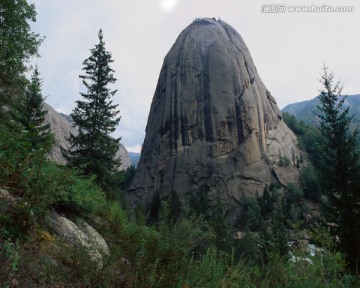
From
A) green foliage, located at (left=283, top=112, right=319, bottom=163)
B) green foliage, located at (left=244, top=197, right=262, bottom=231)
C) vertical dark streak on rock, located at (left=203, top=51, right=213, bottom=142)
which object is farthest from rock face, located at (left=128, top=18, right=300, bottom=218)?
green foliage, located at (left=283, top=112, right=319, bottom=163)

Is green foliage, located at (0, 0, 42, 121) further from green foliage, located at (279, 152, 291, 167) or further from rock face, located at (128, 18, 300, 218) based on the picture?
green foliage, located at (279, 152, 291, 167)

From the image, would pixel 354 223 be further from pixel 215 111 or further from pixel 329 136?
pixel 215 111

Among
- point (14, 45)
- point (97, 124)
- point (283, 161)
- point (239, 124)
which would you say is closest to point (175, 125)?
point (239, 124)

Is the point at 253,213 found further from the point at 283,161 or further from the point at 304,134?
the point at 304,134

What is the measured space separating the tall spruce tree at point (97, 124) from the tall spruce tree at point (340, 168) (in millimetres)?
12828

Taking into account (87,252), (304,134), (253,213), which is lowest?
(253,213)

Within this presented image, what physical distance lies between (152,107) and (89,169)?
193ft

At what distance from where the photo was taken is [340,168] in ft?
56.7

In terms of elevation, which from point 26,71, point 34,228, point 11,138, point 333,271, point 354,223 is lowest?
point 354,223

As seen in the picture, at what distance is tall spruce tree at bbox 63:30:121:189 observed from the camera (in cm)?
1848

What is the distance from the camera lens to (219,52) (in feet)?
225

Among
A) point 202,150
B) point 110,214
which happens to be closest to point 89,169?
point 110,214

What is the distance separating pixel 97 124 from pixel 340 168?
1481cm

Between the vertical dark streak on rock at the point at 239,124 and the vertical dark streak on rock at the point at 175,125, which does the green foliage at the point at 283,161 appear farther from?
the vertical dark streak on rock at the point at 175,125
